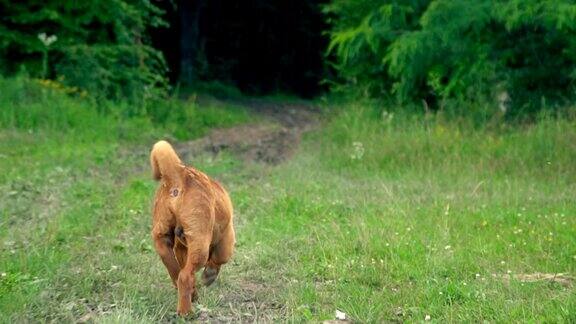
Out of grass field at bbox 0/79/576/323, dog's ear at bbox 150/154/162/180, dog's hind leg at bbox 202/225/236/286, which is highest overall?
dog's ear at bbox 150/154/162/180

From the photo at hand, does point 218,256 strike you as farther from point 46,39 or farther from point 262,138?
point 46,39

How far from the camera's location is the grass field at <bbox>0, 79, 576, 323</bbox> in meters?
6.03

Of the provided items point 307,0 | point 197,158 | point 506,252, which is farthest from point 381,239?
point 307,0

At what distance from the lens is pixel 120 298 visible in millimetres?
6125

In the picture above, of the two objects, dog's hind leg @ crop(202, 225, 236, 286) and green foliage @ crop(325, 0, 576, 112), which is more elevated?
green foliage @ crop(325, 0, 576, 112)

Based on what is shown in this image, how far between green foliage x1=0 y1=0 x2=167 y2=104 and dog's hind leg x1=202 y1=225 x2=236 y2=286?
12.7m

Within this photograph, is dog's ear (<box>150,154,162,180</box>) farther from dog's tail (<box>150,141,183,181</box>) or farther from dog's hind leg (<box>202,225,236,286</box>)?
dog's hind leg (<box>202,225,236,286</box>)

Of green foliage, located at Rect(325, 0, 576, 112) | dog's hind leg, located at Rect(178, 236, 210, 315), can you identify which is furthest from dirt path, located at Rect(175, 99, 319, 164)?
dog's hind leg, located at Rect(178, 236, 210, 315)

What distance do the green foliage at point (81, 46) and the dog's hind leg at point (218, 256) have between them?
12664 mm

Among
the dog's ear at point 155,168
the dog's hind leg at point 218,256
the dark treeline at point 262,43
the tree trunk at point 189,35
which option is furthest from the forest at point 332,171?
the dark treeline at point 262,43

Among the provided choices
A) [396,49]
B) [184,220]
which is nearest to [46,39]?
[396,49]

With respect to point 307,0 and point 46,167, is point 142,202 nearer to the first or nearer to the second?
point 46,167

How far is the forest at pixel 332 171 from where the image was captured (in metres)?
6.26

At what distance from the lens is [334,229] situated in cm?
834
